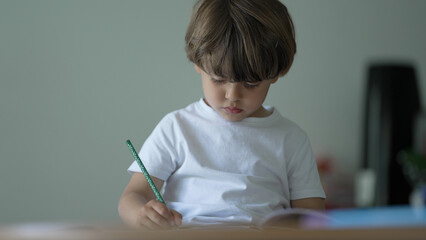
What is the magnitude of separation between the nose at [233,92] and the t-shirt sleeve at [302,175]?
17cm

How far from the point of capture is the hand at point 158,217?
0.65 metres

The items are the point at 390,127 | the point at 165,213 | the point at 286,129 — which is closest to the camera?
the point at 165,213

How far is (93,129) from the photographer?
177cm

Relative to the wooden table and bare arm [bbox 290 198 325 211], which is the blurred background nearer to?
bare arm [bbox 290 198 325 211]

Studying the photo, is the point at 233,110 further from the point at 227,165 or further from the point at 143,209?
the point at 143,209

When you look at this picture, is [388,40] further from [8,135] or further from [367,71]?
[8,135]

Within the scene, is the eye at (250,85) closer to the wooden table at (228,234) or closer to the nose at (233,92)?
the nose at (233,92)

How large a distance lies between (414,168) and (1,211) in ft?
5.26

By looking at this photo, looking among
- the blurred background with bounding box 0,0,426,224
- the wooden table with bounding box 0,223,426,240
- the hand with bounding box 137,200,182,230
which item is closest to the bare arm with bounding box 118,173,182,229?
the hand with bounding box 137,200,182,230

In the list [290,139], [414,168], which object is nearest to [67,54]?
[290,139]

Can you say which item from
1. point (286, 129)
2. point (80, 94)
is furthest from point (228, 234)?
point (80, 94)

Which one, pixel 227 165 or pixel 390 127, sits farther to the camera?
pixel 390 127

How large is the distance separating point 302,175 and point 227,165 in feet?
0.47

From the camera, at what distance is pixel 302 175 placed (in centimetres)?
90
